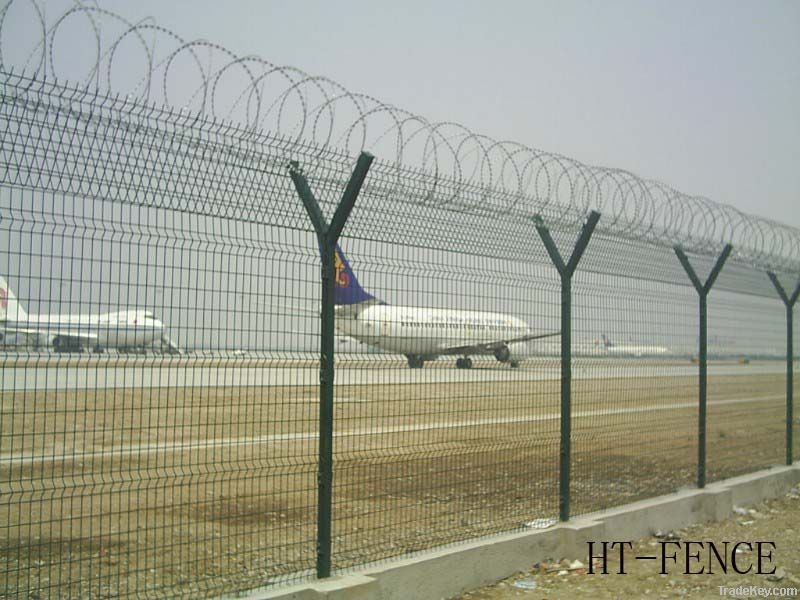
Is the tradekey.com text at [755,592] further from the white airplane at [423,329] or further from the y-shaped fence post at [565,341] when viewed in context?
the white airplane at [423,329]

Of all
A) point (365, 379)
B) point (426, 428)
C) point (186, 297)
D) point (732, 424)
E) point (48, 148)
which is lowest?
point (732, 424)

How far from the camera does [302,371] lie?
5121mm

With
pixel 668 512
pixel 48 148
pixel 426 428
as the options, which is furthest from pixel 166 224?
pixel 668 512

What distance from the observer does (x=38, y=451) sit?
10094mm

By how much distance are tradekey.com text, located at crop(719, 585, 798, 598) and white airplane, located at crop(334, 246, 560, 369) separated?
2138 millimetres

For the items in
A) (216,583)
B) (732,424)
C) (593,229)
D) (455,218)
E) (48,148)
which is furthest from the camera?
(732,424)

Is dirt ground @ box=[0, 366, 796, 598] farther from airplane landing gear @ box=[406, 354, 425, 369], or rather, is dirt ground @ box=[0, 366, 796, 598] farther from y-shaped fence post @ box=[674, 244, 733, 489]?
y-shaped fence post @ box=[674, 244, 733, 489]

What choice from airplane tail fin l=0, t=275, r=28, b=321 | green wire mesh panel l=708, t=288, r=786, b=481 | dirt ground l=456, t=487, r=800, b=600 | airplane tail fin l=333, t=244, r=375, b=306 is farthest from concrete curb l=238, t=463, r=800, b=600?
airplane tail fin l=0, t=275, r=28, b=321

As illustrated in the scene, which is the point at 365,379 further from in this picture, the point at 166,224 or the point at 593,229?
the point at 593,229

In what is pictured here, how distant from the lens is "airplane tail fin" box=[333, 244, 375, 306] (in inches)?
198

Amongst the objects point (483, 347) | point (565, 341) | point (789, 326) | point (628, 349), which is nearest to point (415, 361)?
point (483, 347)

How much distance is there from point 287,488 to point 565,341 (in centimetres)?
311

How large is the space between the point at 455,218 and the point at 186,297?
2.28 m

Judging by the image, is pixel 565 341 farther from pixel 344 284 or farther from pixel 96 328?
pixel 96 328
